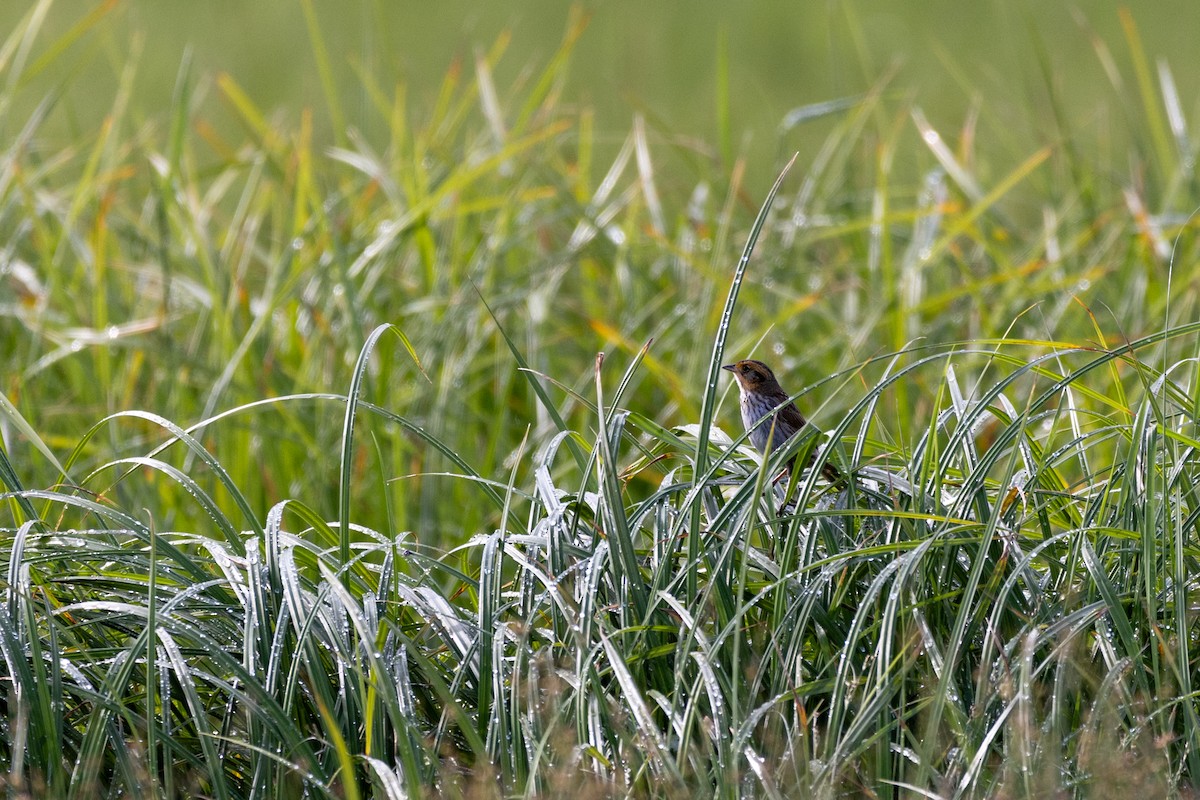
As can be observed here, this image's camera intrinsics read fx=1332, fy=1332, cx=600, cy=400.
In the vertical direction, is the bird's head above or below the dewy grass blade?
below

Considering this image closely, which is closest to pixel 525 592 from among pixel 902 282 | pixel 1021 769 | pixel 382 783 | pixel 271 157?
pixel 382 783

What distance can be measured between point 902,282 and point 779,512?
2494 millimetres

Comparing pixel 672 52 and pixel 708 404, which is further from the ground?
pixel 672 52

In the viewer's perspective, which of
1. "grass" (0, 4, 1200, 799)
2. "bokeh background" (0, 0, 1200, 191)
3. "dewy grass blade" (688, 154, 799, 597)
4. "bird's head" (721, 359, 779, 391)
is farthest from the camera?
"bokeh background" (0, 0, 1200, 191)

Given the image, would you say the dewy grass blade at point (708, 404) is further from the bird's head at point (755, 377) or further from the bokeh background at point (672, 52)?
the bokeh background at point (672, 52)

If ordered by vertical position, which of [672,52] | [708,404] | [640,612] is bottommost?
[640,612]

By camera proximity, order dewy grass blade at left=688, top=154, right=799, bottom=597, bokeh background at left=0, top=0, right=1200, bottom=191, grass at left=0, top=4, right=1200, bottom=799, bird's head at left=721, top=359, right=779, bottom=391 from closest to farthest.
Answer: grass at left=0, top=4, right=1200, bottom=799 → dewy grass blade at left=688, top=154, right=799, bottom=597 → bird's head at left=721, top=359, right=779, bottom=391 → bokeh background at left=0, top=0, right=1200, bottom=191

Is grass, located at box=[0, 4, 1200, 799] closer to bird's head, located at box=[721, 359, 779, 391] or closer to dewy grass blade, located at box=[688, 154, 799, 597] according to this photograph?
dewy grass blade, located at box=[688, 154, 799, 597]

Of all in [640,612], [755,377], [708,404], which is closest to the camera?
[708,404]

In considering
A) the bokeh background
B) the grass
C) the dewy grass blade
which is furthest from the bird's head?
the bokeh background

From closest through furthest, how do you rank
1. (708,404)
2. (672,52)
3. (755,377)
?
(708,404), (755,377), (672,52)

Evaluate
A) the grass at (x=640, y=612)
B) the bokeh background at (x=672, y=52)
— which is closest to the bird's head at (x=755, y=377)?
the grass at (x=640, y=612)

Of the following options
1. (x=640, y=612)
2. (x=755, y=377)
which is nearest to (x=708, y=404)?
(x=640, y=612)

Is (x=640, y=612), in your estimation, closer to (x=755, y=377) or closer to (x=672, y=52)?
(x=755, y=377)
